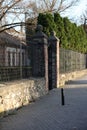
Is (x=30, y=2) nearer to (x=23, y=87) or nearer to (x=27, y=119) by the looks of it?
(x=23, y=87)

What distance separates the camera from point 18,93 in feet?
53.7

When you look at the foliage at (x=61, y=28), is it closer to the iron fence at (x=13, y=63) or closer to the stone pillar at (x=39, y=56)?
the stone pillar at (x=39, y=56)

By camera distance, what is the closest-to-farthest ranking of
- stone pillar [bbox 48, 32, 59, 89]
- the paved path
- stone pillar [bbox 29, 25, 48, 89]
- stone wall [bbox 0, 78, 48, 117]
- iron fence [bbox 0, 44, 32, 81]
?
1. the paved path
2. stone wall [bbox 0, 78, 48, 117]
3. iron fence [bbox 0, 44, 32, 81]
4. stone pillar [bbox 29, 25, 48, 89]
5. stone pillar [bbox 48, 32, 59, 89]

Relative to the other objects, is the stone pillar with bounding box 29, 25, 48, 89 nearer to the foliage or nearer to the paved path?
the paved path

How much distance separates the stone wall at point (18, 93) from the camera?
1432cm

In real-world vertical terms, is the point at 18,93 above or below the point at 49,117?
above

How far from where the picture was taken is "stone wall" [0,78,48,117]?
1432 centimetres

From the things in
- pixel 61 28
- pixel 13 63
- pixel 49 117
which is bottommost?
pixel 49 117

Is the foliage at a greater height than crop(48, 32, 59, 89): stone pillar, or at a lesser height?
greater

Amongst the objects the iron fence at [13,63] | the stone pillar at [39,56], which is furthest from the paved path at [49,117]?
the stone pillar at [39,56]

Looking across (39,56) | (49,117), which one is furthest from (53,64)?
(49,117)

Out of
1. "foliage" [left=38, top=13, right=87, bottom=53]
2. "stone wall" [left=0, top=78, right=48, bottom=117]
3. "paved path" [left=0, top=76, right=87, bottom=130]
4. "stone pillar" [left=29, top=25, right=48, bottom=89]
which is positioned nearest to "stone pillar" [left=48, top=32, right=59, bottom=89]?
"foliage" [left=38, top=13, right=87, bottom=53]

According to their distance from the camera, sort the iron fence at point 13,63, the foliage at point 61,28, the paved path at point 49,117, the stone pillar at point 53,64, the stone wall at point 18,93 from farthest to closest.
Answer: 1. the foliage at point 61,28
2. the stone pillar at point 53,64
3. the iron fence at point 13,63
4. the stone wall at point 18,93
5. the paved path at point 49,117

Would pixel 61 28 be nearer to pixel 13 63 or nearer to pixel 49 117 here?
pixel 13 63
